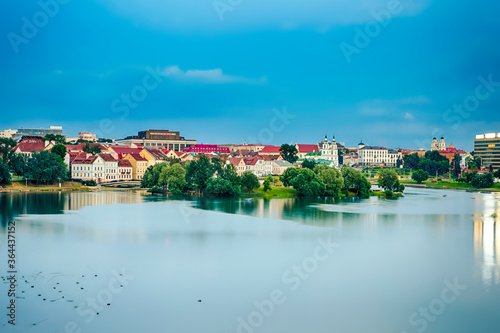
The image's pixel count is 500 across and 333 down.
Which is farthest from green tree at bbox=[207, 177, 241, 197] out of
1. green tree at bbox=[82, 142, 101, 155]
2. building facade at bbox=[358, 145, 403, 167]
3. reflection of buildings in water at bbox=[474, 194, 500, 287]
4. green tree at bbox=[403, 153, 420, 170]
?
building facade at bbox=[358, 145, 403, 167]

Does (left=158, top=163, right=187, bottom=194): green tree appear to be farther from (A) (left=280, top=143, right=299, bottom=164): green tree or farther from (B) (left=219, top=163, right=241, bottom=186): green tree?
(A) (left=280, top=143, right=299, bottom=164): green tree

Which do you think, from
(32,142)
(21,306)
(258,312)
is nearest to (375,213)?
(258,312)

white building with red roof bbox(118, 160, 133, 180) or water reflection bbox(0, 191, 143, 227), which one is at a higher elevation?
white building with red roof bbox(118, 160, 133, 180)

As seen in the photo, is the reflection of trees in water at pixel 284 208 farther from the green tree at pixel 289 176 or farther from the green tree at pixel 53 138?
the green tree at pixel 53 138

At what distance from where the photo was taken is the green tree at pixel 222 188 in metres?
35.2

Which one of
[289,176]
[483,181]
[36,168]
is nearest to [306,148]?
[483,181]

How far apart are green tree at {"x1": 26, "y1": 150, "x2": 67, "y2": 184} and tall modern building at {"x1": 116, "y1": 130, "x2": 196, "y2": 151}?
50.2m

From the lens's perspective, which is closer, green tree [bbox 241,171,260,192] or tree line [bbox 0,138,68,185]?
tree line [bbox 0,138,68,185]

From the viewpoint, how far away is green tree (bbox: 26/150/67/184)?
3534cm

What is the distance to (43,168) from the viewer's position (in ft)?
117

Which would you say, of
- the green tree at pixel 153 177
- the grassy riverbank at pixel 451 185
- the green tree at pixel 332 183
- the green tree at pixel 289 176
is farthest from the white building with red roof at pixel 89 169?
the grassy riverbank at pixel 451 185

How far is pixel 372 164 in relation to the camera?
94.3 m

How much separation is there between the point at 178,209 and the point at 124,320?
16.5 m

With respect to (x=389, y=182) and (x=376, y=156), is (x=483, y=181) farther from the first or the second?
(x=376, y=156)
